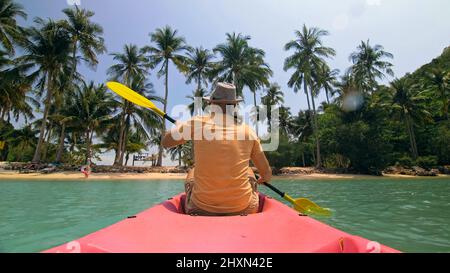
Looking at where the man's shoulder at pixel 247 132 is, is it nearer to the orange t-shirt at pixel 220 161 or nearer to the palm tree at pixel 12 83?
the orange t-shirt at pixel 220 161

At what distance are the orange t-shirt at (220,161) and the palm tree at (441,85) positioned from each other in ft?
134

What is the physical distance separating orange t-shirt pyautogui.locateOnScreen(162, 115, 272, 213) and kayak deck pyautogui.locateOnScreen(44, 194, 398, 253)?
0.38m

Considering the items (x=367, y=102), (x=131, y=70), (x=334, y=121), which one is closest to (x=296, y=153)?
(x=334, y=121)

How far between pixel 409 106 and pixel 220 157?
37.3 meters

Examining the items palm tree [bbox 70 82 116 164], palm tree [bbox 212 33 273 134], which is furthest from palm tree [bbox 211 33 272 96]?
palm tree [bbox 70 82 116 164]

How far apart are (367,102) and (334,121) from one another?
3.89m

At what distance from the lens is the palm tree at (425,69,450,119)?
34906mm

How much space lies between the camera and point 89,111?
28.4 meters

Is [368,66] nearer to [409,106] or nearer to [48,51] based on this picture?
[409,106]

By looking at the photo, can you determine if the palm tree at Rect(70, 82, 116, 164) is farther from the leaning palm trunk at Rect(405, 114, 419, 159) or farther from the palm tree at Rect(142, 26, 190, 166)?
the leaning palm trunk at Rect(405, 114, 419, 159)

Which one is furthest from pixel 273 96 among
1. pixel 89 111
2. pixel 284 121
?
pixel 89 111
